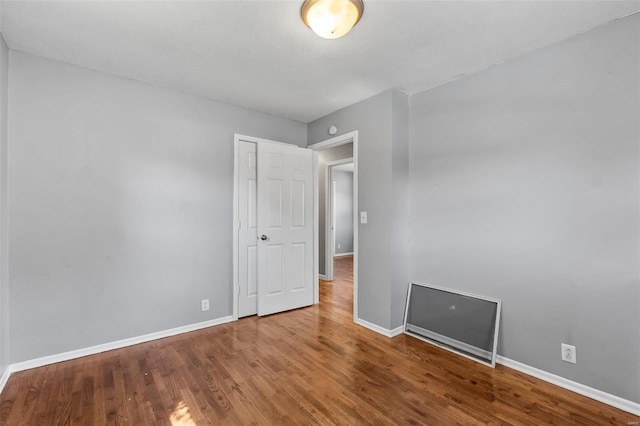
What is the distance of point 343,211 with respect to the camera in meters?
8.56

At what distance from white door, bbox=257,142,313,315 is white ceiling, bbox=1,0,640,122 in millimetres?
987

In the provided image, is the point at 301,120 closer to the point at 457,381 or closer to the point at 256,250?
the point at 256,250

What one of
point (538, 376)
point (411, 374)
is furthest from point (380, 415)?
point (538, 376)

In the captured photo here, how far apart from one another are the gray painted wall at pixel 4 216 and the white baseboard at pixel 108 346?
141 mm

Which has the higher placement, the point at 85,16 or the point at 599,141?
the point at 85,16

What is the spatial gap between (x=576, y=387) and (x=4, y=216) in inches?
172

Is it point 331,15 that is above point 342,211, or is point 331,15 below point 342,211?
above

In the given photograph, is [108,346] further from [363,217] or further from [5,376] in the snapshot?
[363,217]

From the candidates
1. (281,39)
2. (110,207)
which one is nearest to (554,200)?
(281,39)

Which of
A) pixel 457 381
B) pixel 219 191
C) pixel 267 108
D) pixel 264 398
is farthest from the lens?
pixel 267 108

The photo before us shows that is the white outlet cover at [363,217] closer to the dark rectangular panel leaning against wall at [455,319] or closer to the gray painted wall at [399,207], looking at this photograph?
the gray painted wall at [399,207]

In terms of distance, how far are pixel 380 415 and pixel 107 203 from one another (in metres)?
2.83

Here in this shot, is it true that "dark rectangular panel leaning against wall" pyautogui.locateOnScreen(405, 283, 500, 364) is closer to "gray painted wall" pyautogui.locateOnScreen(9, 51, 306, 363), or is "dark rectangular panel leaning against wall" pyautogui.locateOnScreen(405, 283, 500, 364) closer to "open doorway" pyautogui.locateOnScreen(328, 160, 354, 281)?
"gray painted wall" pyautogui.locateOnScreen(9, 51, 306, 363)

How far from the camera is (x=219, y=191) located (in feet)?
11.0
